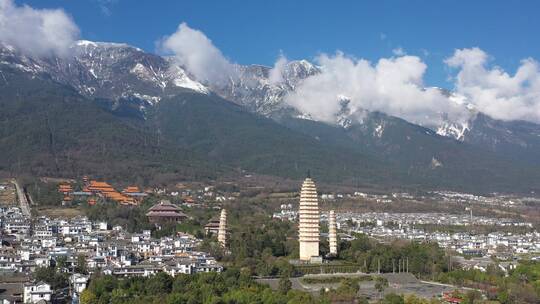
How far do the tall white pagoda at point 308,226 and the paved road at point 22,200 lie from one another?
27.0 meters

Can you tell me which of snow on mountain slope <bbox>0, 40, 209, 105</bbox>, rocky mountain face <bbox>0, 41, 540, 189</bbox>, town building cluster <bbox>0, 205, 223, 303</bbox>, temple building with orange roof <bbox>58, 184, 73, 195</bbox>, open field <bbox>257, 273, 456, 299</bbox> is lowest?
open field <bbox>257, 273, 456, 299</bbox>

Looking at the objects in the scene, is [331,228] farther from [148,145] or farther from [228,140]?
[228,140]

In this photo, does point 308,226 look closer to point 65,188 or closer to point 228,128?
point 65,188

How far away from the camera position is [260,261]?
173ft

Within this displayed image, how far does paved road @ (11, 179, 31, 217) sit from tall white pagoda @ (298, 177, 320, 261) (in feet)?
88.6

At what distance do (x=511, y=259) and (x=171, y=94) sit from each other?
4832 inches

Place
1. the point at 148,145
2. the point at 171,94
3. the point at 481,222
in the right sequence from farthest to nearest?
the point at 171,94 < the point at 148,145 < the point at 481,222

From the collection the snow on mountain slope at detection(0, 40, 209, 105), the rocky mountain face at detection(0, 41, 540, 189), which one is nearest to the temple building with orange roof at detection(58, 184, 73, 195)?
the rocky mountain face at detection(0, 41, 540, 189)

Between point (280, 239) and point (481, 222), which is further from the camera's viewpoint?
point (481, 222)

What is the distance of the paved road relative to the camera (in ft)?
243

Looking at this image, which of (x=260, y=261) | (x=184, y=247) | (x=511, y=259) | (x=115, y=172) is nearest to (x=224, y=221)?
(x=184, y=247)

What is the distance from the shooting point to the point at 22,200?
8012cm

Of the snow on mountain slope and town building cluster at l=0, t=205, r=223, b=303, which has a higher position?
the snow on mountain slope

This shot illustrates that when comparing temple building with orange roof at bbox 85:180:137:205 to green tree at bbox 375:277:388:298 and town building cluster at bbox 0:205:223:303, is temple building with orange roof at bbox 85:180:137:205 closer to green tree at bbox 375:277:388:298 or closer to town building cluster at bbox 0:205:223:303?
town building cluster at bbox 0:205:223:303
